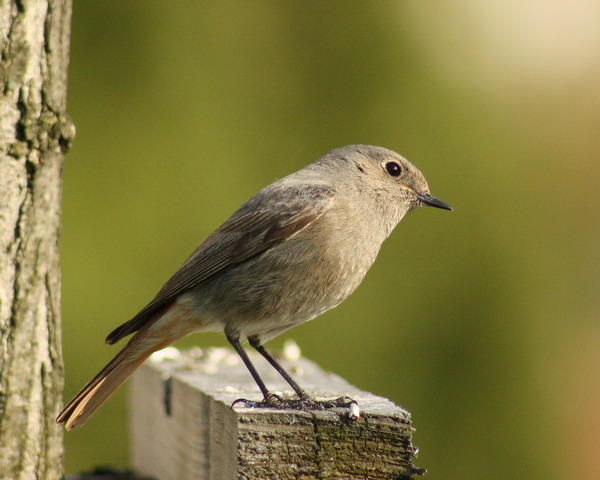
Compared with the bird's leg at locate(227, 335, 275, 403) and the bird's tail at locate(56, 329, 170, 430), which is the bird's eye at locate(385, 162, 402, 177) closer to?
the bird's leg at locate(227, 335, 275, 403)

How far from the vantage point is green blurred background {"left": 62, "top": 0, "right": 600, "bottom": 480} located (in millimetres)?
5855

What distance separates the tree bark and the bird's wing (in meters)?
0.60

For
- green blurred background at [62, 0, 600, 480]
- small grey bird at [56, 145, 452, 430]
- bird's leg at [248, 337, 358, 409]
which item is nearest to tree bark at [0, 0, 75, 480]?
small grey bird at [56, 145, 452, 430]

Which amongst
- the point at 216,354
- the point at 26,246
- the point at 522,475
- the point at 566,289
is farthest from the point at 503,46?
the point at 26,246

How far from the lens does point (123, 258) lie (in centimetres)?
573

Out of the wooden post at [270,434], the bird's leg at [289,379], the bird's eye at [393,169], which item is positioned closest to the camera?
the wooden post at [270,434]

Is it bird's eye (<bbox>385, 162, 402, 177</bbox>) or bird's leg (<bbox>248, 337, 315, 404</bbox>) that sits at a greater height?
bird's eye (<bbox>385, 162, 402, 177</bbox>)

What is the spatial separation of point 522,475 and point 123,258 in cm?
317

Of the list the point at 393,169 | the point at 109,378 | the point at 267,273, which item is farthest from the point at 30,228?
the point at 393,169

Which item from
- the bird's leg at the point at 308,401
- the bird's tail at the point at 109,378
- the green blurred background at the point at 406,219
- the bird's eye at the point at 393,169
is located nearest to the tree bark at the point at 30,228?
the bird's tail at the point at 109,378

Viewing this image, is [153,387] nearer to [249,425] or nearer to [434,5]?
[249,425]

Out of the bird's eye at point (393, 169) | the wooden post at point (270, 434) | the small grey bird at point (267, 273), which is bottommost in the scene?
the wooden post at point (270, 434)

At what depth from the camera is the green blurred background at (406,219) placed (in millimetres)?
5855

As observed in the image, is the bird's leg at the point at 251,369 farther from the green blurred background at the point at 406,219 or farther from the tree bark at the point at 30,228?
the green blurred background at the point at 406,219
